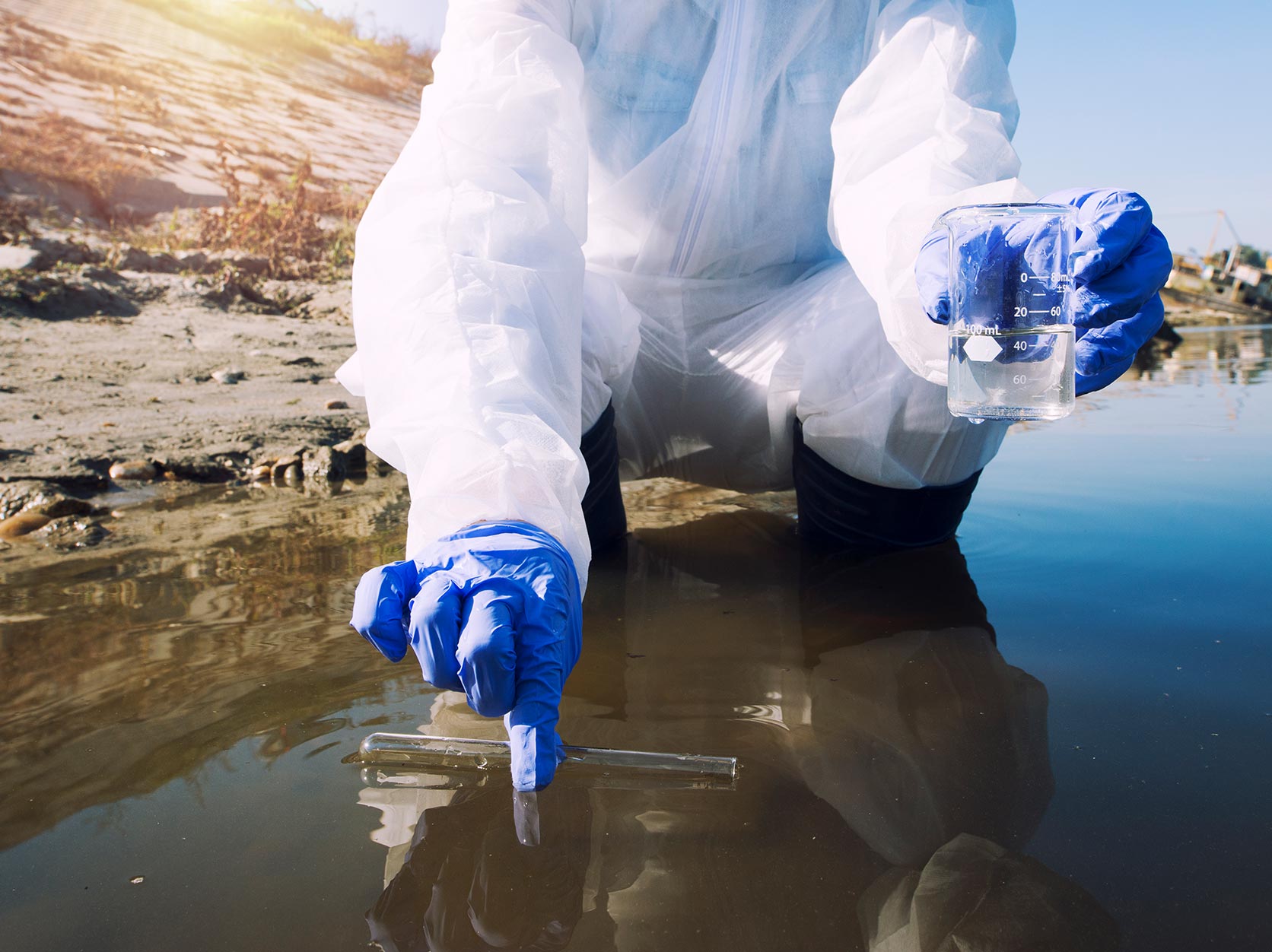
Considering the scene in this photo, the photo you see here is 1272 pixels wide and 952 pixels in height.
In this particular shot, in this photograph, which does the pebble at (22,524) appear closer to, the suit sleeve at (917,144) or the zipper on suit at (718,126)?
the zipper on suit at (718,126)

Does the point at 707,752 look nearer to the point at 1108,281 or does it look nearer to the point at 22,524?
the point at 1108,281

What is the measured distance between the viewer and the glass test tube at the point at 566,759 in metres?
0.90

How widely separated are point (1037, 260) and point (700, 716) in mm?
592

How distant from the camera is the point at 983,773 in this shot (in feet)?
2.95

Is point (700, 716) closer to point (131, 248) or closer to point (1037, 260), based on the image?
point (1037, 260)

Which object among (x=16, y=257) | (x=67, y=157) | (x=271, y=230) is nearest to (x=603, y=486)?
(x=16, y=257)

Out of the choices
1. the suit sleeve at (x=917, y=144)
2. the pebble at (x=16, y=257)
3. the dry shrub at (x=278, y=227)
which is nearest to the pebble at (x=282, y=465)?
the suit sleeve at (x=917, y=144)

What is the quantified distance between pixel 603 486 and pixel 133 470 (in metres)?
1.49

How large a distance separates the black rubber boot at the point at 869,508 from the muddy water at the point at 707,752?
55mm

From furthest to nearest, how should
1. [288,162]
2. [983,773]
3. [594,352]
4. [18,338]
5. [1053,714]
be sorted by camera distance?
1. [288,162]
2. [18,338]
3. [594,352]
4. [1053,714]
5. [983,773]

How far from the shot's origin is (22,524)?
6.51 feet

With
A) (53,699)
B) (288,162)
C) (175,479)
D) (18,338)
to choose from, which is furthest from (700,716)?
(288,162)

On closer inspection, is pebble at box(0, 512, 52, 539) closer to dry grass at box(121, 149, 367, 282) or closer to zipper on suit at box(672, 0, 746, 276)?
zipper on suit at box(672, 0, 746, 276)

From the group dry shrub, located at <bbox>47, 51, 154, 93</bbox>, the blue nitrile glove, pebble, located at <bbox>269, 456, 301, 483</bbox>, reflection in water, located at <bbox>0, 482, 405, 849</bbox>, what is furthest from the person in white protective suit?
dry shrub, located at <bbox>47, 51, 154, 93</bbox>
